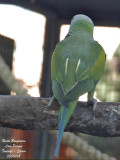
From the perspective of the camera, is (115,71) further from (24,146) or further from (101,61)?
(101,61)

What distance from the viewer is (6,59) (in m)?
1.67

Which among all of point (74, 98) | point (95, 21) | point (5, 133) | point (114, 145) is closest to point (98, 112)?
point (74, 98)

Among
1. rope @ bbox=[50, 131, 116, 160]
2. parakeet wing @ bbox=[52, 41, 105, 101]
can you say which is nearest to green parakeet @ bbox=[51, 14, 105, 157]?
parakeet wing @ bbox=[52, 41, 105, 101]

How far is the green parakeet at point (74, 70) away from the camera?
2.97ft

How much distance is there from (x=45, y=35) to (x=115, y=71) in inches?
15.0

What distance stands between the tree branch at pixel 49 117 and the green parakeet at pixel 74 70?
49 mm

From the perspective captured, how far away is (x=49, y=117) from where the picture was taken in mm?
981

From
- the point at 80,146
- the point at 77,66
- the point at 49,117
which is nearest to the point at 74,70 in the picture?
the point at 77,66

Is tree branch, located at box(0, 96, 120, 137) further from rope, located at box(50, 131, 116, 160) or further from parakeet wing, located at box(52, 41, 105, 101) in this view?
rope, located at box(50, 131, 116, 160)

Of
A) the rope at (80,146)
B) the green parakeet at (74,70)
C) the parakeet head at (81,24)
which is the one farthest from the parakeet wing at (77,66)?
the rope at (80,146)

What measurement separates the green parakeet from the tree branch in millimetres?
49

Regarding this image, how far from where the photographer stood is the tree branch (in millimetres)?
975

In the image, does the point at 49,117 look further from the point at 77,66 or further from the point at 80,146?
the point at 80,146

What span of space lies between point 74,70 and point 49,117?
0.13 meters
